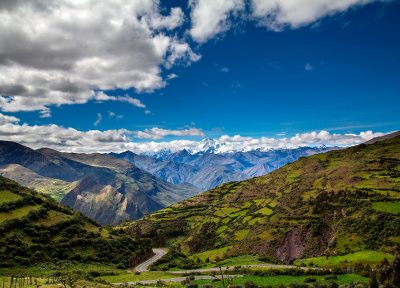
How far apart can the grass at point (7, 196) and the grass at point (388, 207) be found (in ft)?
561

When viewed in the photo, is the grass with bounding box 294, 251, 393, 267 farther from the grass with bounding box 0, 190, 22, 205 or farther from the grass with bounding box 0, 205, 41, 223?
the grass with bounding box 0, 190, 22, 205

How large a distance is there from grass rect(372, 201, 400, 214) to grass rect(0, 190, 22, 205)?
171 meters

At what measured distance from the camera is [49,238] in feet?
497

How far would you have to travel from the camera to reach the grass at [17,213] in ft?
518

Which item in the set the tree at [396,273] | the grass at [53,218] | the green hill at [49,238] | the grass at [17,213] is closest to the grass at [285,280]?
the tree at [396,273]

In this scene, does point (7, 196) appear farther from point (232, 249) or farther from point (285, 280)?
point (285, 280)

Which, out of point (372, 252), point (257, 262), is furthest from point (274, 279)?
point (372, 252)

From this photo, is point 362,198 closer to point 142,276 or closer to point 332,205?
point 332,205

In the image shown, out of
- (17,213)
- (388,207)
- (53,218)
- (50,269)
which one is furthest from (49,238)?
(388,207)

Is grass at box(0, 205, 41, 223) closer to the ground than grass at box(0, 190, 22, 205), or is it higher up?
closer to the ground

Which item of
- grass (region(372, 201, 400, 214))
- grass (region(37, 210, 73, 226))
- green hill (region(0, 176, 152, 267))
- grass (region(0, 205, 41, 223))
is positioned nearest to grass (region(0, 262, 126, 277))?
green hill (region(0, 176, 152, 267))

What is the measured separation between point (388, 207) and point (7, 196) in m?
182

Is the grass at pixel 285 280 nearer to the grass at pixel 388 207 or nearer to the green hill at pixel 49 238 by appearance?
the green hill at pixel 49 238

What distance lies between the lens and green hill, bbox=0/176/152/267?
138 metres
